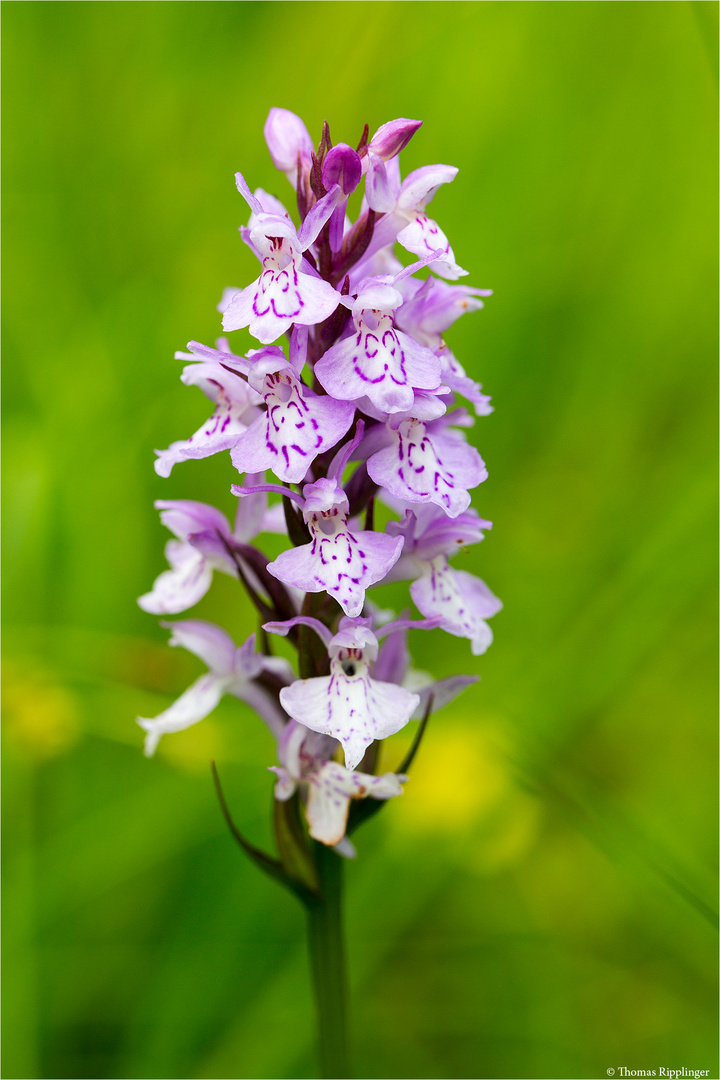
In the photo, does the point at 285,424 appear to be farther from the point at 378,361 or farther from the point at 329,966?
the point at 329,966

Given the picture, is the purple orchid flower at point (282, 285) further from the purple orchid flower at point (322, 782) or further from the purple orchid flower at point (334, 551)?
the purple orchid flower at point (322, 782)

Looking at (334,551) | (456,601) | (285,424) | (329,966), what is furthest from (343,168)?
(329,966)

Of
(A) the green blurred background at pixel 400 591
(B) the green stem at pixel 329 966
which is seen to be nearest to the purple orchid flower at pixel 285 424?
(B) the green stem at pixel 329 966

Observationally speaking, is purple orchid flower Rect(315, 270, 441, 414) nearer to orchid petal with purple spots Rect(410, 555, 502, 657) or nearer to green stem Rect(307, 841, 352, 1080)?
orchid petal with purple spots Rect(410, 555, 502, 657)

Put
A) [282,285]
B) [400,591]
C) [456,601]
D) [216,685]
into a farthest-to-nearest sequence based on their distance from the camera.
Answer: [400,591], [216,685], [456,601], [282,285]

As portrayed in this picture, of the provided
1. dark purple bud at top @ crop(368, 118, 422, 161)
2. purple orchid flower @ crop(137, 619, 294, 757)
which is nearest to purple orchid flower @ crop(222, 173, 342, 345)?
dark purple bud at top @ crop(368, 118, 422, 161)

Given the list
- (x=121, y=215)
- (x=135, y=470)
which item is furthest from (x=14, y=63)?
(x=135, y=470)
